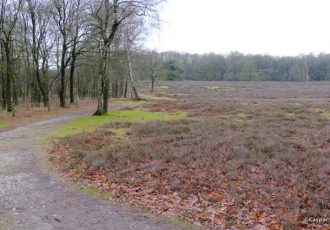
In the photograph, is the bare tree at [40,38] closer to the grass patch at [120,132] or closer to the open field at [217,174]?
the grass patch at [120,132]

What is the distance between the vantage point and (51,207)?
7520 millimetres

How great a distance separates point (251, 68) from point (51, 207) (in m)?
107

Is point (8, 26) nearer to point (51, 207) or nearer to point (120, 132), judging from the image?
point (120, 132)

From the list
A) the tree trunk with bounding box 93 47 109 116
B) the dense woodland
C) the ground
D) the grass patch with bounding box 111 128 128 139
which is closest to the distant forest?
the dense woodland

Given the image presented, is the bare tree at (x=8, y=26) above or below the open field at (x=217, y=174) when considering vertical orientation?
above

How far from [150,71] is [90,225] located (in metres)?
55.6

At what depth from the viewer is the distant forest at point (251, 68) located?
108 metres

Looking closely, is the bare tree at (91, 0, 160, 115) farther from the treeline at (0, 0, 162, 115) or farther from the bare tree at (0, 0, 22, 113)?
the bare tree at (0, 0, 22, 113)

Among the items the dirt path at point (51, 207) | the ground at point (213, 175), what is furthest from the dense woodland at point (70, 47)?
the dirt path at point (51, 207)

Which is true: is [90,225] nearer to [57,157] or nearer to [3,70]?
[57,157]

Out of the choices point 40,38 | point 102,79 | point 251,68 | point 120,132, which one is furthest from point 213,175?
point 251,68

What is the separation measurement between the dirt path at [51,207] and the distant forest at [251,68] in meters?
92.4

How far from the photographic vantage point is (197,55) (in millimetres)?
130500

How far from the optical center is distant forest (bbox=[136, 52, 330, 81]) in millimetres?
108062
